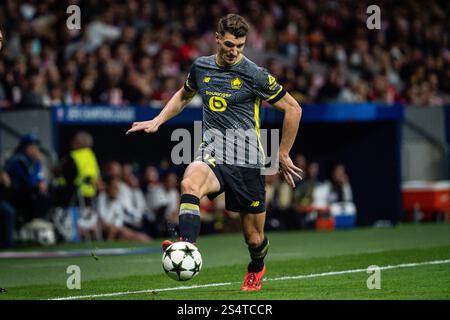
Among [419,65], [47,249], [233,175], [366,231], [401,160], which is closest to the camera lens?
[233,175]

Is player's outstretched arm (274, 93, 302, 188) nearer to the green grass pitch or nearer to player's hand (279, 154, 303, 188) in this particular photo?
player's hand (279, 154, 303, 188)

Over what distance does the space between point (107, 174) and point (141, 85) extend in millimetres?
Result: 1807

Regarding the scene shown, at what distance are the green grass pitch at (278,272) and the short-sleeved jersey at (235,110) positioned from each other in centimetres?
123

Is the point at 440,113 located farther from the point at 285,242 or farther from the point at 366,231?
the point at 285,242

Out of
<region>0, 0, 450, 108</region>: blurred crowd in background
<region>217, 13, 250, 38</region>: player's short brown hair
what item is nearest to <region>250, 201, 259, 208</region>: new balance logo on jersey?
<region>217, 13, 250, 38</region>: player's short brown hair

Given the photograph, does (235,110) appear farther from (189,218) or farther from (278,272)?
(278,272)

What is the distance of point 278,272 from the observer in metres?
11.8

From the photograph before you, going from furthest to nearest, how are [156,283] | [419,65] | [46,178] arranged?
[419,65], [46,178], [156,283]

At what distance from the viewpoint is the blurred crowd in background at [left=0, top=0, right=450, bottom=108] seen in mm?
19578

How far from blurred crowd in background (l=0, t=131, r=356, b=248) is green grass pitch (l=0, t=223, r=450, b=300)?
77 cm

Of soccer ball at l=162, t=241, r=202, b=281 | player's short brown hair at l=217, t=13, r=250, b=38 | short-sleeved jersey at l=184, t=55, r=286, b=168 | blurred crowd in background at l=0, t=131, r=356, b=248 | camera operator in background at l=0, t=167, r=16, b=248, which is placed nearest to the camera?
soccer ball at l=162, t=241, r=202, b=281

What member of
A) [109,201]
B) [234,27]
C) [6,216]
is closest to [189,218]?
[234,27]
